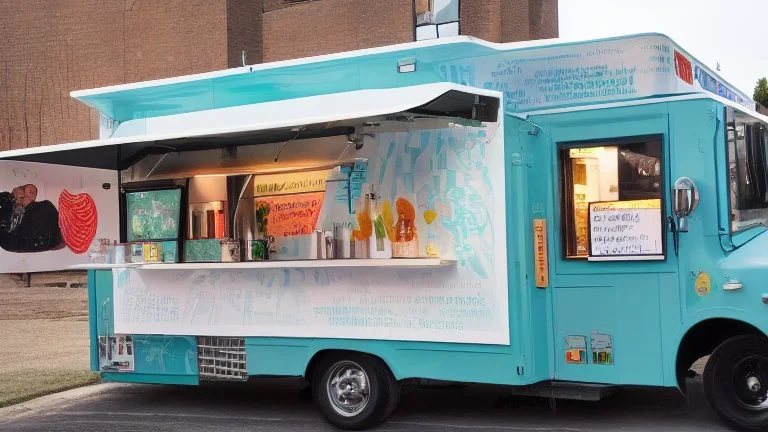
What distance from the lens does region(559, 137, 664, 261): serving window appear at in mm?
6973

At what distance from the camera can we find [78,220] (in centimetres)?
957

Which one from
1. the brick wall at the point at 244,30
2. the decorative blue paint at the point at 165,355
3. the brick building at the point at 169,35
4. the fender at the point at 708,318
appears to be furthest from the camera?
the brick wall at the point at 244,30

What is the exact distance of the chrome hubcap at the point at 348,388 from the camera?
25.8ft

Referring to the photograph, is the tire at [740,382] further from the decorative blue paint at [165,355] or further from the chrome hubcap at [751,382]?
the decorative blue paint at [165,355]

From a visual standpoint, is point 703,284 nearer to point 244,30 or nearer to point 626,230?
point 626,230

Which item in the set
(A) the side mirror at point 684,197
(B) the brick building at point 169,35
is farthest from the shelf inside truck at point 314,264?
(B) the brick building at point 169,35

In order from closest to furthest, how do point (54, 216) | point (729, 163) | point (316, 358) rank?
point (729, 163) < point (316, 358) < point (54, 216)

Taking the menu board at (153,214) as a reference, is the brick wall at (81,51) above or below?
above

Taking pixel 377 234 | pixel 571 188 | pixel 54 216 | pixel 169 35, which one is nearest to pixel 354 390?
pixel 377 234

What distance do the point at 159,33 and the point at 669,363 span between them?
70.6ft

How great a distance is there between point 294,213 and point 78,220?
8.49 feet

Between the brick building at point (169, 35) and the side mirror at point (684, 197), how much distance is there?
1656 cm

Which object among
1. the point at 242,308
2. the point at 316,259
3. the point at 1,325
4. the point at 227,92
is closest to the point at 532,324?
the point at 316,259

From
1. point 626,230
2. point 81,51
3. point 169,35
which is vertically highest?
point 169,35
